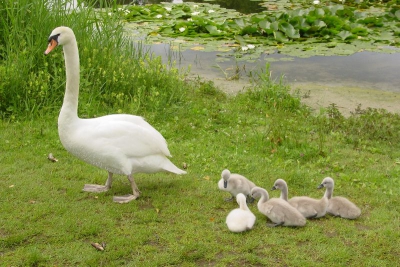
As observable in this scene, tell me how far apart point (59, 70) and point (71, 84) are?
2.61 m

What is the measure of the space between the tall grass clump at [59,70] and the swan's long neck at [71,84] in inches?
87.9

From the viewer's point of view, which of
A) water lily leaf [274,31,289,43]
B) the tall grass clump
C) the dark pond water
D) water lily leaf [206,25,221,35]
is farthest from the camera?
the dark pond water

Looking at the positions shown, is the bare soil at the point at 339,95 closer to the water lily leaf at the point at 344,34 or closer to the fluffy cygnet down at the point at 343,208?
the water lily leaf at the point at 344,34

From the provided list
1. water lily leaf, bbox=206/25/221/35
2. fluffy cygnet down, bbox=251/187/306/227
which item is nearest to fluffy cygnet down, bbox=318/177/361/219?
fluffy cygnet down, bbox=251/187/306/227

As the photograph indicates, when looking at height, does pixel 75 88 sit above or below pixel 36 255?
above

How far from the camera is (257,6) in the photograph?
16.3m

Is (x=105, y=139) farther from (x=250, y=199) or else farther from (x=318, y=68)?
(x=318, y=68)

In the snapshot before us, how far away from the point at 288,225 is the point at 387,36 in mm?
8809

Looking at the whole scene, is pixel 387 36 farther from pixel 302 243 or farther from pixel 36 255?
pixel 36 255

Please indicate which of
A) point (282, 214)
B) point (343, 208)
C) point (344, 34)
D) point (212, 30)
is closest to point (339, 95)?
point (344, 34)

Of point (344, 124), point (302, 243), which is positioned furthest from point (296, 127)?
point (302, 243)

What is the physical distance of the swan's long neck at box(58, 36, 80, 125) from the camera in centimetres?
512

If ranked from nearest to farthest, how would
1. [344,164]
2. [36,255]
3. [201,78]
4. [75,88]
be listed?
[36,255]
[75,88]
[344,164]
[201,78]

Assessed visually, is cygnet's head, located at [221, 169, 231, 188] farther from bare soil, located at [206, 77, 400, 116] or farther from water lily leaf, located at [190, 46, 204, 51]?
water lily leaf, located at [190, 46, 204, 51]
